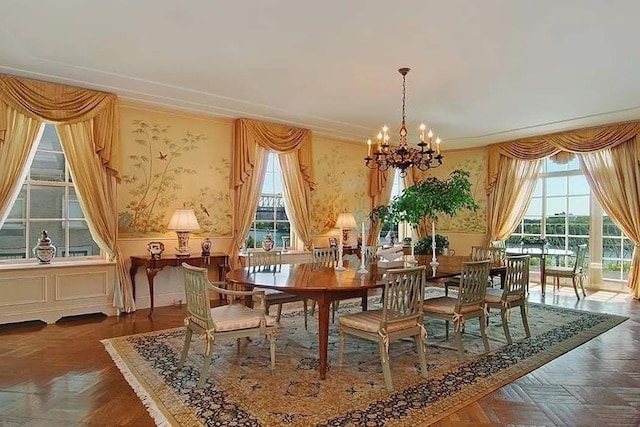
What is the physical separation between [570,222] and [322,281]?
5678 millimetres

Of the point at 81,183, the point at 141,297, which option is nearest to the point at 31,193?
the point at 81,183

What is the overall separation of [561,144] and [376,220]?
3.29m

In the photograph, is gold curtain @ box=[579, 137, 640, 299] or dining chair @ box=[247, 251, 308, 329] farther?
gold curtain @ box=[579, 137, 640, 299]

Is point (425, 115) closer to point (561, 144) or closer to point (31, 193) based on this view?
point (561, 144)

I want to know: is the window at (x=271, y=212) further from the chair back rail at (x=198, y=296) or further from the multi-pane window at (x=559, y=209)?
the multi-pane window at (x=559, y=209)

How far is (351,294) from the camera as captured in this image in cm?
312

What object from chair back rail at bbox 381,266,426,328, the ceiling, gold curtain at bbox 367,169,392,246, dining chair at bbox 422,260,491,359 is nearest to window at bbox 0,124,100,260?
the ceiling

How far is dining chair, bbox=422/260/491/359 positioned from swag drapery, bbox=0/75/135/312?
355 centimetres

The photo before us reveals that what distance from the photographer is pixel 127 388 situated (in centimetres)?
273

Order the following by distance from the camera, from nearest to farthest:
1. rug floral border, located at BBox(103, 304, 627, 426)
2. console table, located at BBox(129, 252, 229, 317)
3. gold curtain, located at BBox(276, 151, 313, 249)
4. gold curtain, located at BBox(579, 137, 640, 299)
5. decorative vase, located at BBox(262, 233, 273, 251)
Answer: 1. rug floral border, located at BBox(103, 304, 627, 426)
2. console table, located at BBox(129, 252, 229, 317)
3. gold curtain, located at BBox(579, 137, 640, 299)
4. decorative vase, located at BBox(262, 233, 273, 251)
5. gold curtain, located at BBox(276, 151, 313, 249)

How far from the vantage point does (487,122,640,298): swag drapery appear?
597 centimetres

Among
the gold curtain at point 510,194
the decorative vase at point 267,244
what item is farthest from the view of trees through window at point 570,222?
the decorative vase at point 267,244

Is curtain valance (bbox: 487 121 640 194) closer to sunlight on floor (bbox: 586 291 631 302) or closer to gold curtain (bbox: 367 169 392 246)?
gold curtain (bbox: 367 169 392 246)

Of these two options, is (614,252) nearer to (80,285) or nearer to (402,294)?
(402,294)
